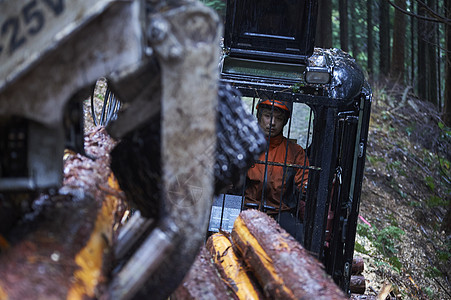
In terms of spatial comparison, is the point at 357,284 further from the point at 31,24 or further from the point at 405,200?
the point at 31,24

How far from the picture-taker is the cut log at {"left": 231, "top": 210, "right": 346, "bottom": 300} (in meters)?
2.49

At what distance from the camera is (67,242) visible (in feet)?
6.20

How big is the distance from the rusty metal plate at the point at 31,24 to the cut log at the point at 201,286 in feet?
4.56

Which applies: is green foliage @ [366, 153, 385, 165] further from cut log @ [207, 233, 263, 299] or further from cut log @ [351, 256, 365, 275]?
cut log @ [207, 233, 263, 299]

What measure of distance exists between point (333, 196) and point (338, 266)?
0.70 m

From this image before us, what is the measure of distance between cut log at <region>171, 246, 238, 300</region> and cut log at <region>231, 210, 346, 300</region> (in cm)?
24

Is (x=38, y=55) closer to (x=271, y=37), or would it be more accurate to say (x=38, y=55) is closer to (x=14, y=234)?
(x=14, y=234)

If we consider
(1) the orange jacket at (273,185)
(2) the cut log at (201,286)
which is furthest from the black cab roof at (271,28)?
(2) the cut log at (201,286)

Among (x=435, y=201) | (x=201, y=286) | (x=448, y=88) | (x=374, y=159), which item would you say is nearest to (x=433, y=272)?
(x=435, y=201)

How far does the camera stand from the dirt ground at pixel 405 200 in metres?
6.87

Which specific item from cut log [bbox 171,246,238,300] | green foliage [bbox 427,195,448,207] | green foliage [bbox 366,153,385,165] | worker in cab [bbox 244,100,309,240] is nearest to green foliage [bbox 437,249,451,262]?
green foliage [bbox 427,195,448,207]

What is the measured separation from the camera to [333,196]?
4.43 m

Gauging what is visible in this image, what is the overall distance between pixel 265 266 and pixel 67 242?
125 centimetres

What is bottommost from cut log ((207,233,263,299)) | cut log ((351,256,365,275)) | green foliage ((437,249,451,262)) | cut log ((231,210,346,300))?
green foliage ((437,249,451,262))
